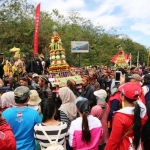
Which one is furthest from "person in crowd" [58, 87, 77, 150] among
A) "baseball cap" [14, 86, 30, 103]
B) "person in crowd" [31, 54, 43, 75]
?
"person in crowd" [31, 54, 43, 75]

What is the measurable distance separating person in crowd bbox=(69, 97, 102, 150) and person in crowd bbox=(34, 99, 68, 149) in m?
0.25

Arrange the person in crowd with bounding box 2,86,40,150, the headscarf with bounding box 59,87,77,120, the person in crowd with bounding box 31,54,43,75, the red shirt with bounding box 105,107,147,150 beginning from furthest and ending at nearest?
the person in crowd with bounding box 31,54,43,75 < the headscarf with bounding box 59,87,77,120 < the person in crowd with bounding box 2,86,40,150 < the red shirt with bounding box 105,107,147,150

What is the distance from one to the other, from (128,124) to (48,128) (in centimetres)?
86

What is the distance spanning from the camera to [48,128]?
111 inches

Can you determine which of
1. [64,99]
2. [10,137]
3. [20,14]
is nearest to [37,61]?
[64,99]

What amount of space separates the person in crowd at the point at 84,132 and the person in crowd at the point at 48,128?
251mm

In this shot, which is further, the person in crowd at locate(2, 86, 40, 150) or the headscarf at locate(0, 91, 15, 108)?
the headscarf at locate(0, 91, 15, 108)

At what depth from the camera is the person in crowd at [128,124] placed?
9.00 ft

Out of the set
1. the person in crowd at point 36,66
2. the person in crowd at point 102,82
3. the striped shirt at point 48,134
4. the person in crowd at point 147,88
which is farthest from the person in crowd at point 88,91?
the person in crowd at point 36,66

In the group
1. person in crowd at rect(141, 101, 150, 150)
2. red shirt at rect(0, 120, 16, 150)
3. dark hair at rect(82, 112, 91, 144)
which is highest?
red shirt at rect(0, 120, 16, 150)

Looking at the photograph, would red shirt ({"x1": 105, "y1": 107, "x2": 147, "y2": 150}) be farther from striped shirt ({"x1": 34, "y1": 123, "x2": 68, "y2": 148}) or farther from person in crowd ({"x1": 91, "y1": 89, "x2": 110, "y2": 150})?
person in crowd ({"x1": 91, "y1": 89, "x2": 110, "y2": 150})

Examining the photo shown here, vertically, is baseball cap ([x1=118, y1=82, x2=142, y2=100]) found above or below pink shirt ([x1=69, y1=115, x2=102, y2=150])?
above

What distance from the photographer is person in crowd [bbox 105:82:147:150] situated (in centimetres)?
274

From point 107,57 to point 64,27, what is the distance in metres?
8.64
